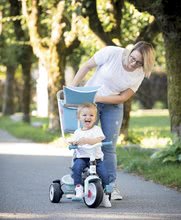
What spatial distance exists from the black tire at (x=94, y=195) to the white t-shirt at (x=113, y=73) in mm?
1241

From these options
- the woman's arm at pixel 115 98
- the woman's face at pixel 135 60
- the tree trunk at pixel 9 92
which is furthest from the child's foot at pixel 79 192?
the tree trunk at pixel 9 92

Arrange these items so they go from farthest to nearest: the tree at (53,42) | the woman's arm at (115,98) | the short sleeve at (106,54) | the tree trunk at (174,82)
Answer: the tree at (53,42), the tree trunk at (174,82), the short sleeve at (106,54), the woman's arm at (115,98)

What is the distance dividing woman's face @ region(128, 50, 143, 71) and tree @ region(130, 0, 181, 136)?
12.6 feet

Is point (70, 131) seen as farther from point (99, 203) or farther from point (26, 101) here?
point (26, 101)

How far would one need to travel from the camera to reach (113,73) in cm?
920

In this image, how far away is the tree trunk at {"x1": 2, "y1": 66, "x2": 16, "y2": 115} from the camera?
133 ft

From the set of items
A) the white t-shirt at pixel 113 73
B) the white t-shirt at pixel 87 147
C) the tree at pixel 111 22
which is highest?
the tree at pixel 111 22

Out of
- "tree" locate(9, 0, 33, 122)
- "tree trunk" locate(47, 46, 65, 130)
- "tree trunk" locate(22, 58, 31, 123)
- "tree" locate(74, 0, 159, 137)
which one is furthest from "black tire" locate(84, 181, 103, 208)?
"tree trunk" locate(22, 58, 31, 123)

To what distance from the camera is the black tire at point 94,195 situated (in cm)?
838

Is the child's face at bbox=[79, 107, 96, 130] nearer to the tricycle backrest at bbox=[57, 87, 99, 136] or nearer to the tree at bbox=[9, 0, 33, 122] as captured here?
the tricycle backrest at bbox=[57, 87, 99, 136]

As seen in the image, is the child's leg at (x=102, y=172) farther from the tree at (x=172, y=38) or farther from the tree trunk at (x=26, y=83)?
the tree trunk at (x=26, y=83)

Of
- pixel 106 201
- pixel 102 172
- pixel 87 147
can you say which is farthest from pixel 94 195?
pixel 87 147

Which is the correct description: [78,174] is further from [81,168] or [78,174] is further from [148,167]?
[148,167]

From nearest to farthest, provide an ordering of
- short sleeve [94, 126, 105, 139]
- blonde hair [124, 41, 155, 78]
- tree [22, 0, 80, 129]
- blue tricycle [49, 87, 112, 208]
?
blue tricycle [49, 87, 112, 208] < short sleeve [94, 126, 105, 139] < blonde hair [124, 41, 155, 78] < tree [22, 0, 80, 129]
